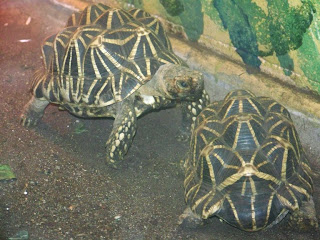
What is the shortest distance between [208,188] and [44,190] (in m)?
1.40

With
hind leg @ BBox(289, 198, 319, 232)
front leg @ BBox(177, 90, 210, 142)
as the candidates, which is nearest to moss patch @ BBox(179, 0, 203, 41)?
front leg @ BBox(177, 90, 210, 142)

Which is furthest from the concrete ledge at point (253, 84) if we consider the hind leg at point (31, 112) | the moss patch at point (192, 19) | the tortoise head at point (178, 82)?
the hind leg at point (31, 112)

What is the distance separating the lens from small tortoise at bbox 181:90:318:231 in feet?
12.7

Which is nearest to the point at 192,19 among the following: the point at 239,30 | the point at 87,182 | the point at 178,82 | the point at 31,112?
the point at 239,30

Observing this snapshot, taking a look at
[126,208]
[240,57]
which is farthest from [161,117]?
[126,208]

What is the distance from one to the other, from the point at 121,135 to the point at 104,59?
681mm

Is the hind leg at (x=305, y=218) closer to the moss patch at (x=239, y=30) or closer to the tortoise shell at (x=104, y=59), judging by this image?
the moss patch at (x=239, y=30)

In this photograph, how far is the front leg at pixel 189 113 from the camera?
5094mm

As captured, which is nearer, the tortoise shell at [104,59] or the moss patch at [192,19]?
the tortoise shell at [104,59]

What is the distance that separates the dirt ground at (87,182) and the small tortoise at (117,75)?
0.28 metres

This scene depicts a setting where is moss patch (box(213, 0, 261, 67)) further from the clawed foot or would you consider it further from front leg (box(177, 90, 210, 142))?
the clawed foot

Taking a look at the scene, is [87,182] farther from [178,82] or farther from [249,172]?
[249,172]

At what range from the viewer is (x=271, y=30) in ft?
15.8

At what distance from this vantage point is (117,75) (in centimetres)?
481
